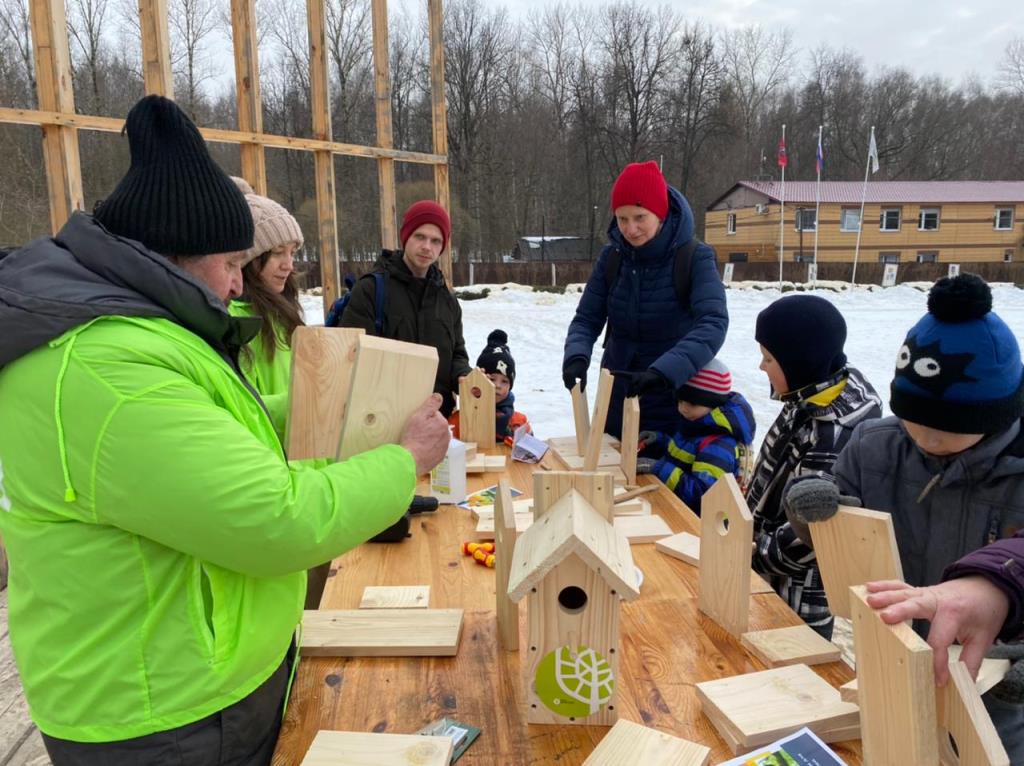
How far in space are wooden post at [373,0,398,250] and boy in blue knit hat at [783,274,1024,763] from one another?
4883 millimetres

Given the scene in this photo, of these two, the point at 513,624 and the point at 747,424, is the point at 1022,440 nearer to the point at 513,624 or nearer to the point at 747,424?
the point at 513,624

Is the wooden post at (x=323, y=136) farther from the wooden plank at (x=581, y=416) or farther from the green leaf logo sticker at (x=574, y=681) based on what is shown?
the green leaf logo sticker at (x=574, y=681)

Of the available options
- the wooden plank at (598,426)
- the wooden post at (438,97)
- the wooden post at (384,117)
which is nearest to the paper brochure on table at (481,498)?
the wooden plank at (598,426)

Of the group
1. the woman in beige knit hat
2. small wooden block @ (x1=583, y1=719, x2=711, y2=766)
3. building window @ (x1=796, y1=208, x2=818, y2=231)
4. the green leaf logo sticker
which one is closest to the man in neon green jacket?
the green leaf logo sticker

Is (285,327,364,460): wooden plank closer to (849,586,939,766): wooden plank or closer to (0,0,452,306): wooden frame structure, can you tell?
(849,586,939,766): wooden plank

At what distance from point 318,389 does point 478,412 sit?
1.86 metres

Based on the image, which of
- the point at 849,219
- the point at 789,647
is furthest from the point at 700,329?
the point at 849,219

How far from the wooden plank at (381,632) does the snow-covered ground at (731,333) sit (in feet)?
15.8

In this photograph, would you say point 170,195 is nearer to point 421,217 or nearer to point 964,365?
point 964,365

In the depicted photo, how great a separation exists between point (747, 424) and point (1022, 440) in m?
1.32

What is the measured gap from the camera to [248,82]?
203 inches

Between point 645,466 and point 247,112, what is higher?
point 247,112

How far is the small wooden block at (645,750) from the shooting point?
3.83ft

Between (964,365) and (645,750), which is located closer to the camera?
(645,750)
